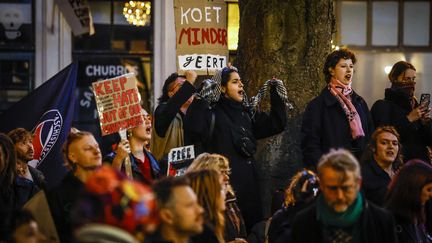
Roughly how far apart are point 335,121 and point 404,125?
1115 mm

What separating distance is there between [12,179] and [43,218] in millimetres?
1111

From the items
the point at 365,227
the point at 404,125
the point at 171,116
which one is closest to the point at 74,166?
the point at 171,116

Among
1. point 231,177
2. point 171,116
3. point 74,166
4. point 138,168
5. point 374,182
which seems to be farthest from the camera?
point 171,116

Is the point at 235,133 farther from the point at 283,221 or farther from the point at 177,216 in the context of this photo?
the point at 177,216

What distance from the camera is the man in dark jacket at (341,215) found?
5.33 metres

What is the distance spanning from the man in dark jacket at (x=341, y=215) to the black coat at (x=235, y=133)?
268 centimetres

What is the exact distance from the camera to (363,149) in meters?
7.99

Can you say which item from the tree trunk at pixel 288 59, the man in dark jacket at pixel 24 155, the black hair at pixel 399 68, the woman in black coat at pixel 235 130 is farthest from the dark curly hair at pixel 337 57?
the man in dark jacket at pixel 24 155

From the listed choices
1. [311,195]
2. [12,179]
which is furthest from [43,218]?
[311,195]

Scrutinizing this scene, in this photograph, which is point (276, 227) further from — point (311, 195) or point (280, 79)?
point (280, 79)

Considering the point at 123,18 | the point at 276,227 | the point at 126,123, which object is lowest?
the point at 276,227

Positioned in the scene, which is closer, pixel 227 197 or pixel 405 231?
pixel 405 231

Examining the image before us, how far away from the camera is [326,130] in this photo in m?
8.00

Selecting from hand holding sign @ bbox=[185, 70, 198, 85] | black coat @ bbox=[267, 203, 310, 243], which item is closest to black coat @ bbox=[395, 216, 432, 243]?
black coat @ bbox=[267, 203, 310, 243]
